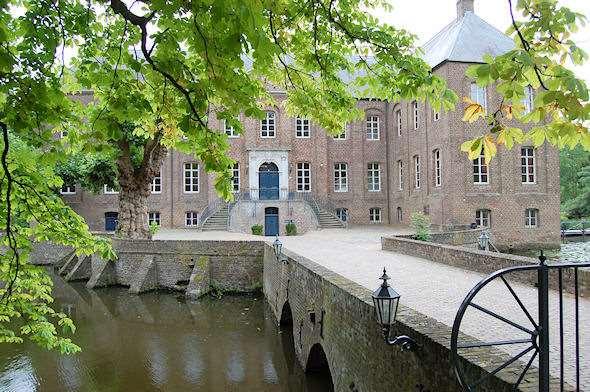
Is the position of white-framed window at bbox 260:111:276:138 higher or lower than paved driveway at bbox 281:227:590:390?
higher

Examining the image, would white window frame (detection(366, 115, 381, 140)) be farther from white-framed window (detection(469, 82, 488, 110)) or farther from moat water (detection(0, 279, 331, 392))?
moat water (detection(0, 279, 331, 392))

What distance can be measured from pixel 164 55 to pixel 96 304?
17.1 metres

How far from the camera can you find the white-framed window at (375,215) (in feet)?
109

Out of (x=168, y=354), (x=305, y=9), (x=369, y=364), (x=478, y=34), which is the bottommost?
(x=168, y=354)

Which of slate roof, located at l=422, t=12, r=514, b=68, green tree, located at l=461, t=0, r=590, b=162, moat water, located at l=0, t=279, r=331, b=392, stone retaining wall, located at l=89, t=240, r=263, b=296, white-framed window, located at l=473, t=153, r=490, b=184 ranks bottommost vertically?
moat water, located at l=0, t=279, r=331, b=392

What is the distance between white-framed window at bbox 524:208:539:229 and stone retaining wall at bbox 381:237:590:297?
13.1 meters

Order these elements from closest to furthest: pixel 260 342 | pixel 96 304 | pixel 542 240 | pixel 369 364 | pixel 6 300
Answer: pixel 6 300
pixel 369 364
pixel 260 342
pixel 96 304
pixel 542 240

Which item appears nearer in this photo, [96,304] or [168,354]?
[168,354]

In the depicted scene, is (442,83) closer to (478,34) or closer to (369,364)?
(369,364)

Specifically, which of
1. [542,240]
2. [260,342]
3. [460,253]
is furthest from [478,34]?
[260,342]

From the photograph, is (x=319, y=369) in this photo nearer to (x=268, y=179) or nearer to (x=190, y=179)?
(x=268, y=179)

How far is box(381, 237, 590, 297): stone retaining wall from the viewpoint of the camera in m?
8.27

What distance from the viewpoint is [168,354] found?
12844mm

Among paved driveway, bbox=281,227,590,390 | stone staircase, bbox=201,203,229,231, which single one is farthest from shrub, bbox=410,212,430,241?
stone staircase, bbox=201,203,229,231
